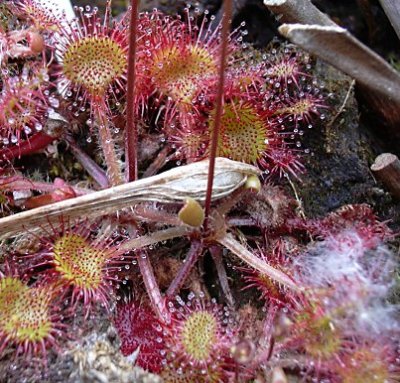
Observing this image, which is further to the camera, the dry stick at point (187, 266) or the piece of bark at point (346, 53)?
the dry stick at point (187, 266)

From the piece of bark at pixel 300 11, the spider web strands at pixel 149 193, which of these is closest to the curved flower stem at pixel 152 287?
the spider web strands at pixel 149 193

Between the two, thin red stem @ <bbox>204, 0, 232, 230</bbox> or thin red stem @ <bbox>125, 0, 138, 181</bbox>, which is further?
thin red stem @ <bbox>125, 0, 138, 181</bbox>

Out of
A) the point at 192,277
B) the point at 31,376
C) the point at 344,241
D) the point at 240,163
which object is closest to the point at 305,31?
the point at 240,163

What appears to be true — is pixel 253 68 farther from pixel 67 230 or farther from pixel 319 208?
pixel 67 230

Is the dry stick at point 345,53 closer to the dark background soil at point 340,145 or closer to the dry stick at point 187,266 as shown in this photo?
the dark background soil at point 340,145

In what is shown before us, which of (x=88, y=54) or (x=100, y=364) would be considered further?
(x=88, y=54)

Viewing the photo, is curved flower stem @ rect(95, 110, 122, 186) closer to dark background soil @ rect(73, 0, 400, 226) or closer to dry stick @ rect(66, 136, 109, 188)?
dry stick @ rect(66, 136, 109, 188)

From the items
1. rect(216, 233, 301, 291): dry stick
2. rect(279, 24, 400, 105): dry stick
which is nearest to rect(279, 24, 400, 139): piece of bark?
rect(279, 24, 400, 105): dry stick
